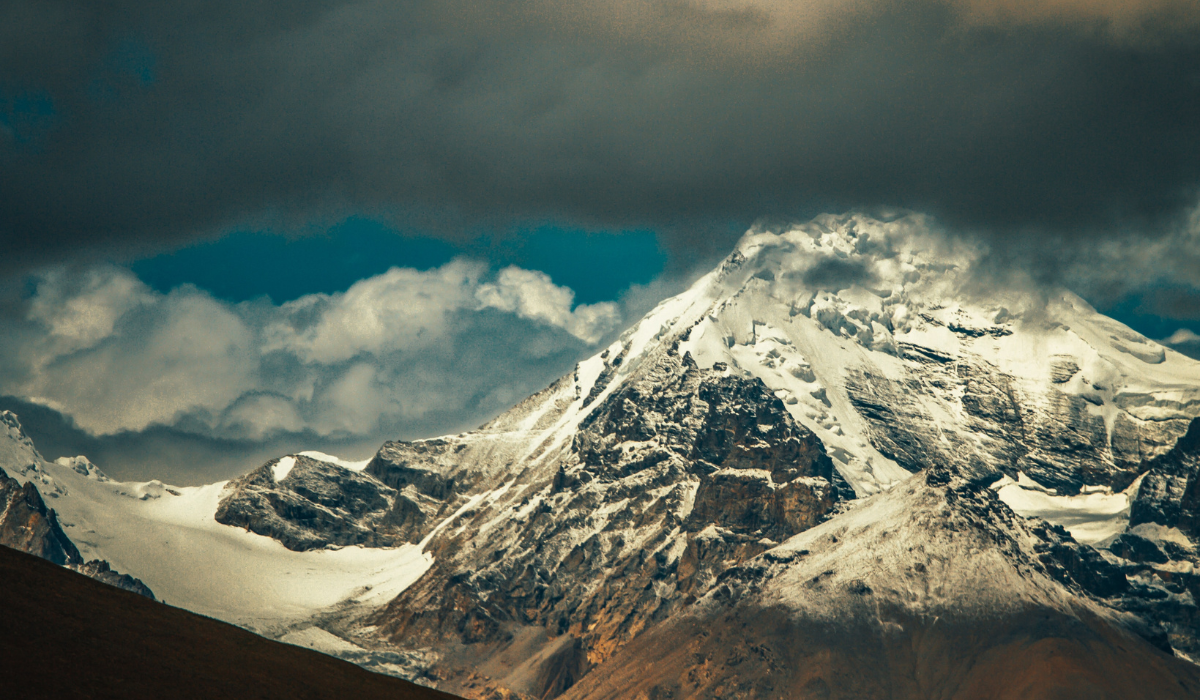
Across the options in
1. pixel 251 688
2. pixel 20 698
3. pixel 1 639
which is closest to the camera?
pixel 20 698

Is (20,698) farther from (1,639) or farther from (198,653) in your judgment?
(198,653)

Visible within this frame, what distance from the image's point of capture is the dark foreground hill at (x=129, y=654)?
11619cm

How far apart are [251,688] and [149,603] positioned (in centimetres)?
2099

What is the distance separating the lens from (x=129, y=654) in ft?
412

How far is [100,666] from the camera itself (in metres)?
121

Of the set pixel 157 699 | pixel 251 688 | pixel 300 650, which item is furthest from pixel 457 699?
pixel 157 699

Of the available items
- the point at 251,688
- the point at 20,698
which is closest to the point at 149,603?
the point at 251,688

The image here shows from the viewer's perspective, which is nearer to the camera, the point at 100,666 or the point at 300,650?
Answer: the point at 100,666

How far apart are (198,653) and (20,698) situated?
80.8ft

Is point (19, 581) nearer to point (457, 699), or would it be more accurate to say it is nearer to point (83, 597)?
point (83, 597)

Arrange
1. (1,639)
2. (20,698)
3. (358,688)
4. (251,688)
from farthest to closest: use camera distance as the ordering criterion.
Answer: (358,688) < (251,688) < (1,639) < (20,698)

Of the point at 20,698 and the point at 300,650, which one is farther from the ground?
the point at 300,650

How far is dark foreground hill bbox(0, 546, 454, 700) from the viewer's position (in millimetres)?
116188

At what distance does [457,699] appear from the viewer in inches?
6280
